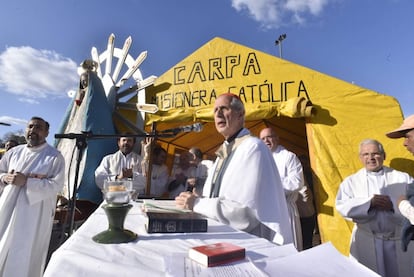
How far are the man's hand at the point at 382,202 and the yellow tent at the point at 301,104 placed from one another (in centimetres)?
96

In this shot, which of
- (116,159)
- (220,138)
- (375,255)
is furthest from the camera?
(220,138)

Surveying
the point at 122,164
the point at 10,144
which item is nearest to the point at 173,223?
the point at 122,164

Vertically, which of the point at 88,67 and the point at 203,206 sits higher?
the point at 88,67

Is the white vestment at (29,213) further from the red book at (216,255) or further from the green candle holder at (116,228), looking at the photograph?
the red book at (216,255)

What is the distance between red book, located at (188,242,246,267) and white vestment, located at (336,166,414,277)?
2426 millimetres

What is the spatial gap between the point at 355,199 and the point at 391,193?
41 centimetres

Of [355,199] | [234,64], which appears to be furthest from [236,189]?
[234,64]

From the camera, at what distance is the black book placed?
1134 mm

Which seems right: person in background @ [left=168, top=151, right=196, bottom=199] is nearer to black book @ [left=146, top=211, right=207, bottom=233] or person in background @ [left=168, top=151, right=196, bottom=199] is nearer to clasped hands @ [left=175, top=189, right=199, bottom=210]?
clasped hands @ [left=175, top=189, right=199, bottom=210]

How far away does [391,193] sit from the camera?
2834mm

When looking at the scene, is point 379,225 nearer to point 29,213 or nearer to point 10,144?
point 29,213

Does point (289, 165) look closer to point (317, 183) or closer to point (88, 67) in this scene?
point (317, 183)

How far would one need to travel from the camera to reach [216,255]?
0.75m

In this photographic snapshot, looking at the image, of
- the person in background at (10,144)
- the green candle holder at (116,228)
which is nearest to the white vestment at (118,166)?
the person in background at (10,144)
